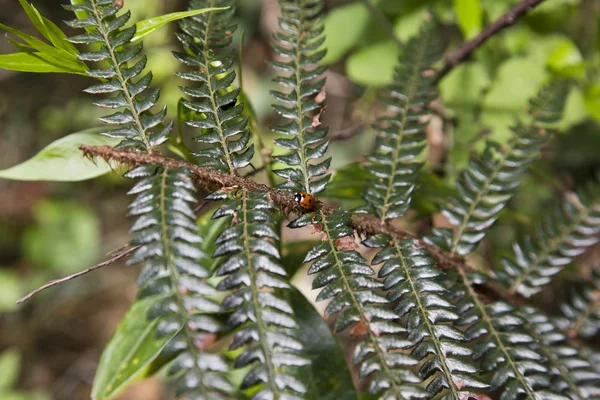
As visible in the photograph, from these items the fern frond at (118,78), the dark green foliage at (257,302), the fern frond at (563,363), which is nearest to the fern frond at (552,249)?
the fern frond at (563,363)

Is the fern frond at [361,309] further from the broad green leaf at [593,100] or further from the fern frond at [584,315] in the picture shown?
the broad green leaf at [593,100]

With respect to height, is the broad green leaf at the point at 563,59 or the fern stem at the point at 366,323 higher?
the broad green leaf at the point at 563,59

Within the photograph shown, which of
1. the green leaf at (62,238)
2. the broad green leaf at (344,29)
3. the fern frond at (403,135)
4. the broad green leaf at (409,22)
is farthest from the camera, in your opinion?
the green leaf at (62,238)

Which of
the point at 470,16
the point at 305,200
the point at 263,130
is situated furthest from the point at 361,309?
the point at 263,130

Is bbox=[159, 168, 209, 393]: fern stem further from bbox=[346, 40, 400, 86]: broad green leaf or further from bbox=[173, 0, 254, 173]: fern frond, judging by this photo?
bbox=[346, 40, 400, 86]: broad green leaf

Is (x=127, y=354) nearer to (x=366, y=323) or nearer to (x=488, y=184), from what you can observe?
(x=366, y=323)

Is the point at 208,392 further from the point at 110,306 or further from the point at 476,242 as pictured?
the point at 110,306

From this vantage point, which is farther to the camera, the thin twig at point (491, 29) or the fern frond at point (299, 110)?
Result: the thin twig at point (491, 29)

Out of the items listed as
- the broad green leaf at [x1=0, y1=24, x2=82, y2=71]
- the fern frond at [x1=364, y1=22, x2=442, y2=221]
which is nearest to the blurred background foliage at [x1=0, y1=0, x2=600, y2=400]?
the fern frond at [x1=364, y1=22, x2=442, y2=221]
